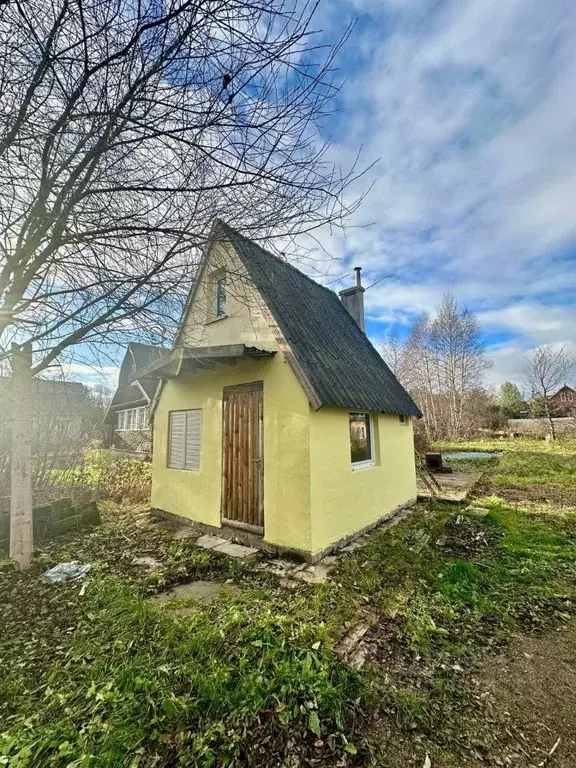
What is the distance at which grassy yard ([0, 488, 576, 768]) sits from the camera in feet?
6.36

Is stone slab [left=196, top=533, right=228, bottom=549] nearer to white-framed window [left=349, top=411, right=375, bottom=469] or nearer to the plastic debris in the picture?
the plastic debris

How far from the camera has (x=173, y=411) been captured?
7297mm

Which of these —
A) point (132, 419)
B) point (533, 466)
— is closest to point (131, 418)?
point (132, 419)

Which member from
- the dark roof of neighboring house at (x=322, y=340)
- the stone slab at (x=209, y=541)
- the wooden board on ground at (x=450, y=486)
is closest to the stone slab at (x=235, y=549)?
the stone slab at (x=209, y=541)

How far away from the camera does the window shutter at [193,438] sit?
6578mm

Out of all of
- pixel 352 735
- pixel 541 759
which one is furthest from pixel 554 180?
pixel 352 735

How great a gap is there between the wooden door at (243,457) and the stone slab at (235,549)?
0.96 ft

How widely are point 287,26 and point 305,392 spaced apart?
3691 millimetres

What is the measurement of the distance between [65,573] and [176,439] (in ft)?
10.5

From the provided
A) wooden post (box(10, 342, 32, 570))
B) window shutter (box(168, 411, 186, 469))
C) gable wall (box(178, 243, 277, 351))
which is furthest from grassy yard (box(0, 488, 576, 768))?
gable wall (box(178, 243, 277, 351))

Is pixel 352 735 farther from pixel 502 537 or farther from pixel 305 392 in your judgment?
pixel 502 537

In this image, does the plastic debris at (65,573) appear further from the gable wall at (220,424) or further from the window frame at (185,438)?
the window frame at (185,438)

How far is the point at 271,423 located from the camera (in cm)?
526

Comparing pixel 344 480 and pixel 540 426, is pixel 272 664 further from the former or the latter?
pixel 540 426
